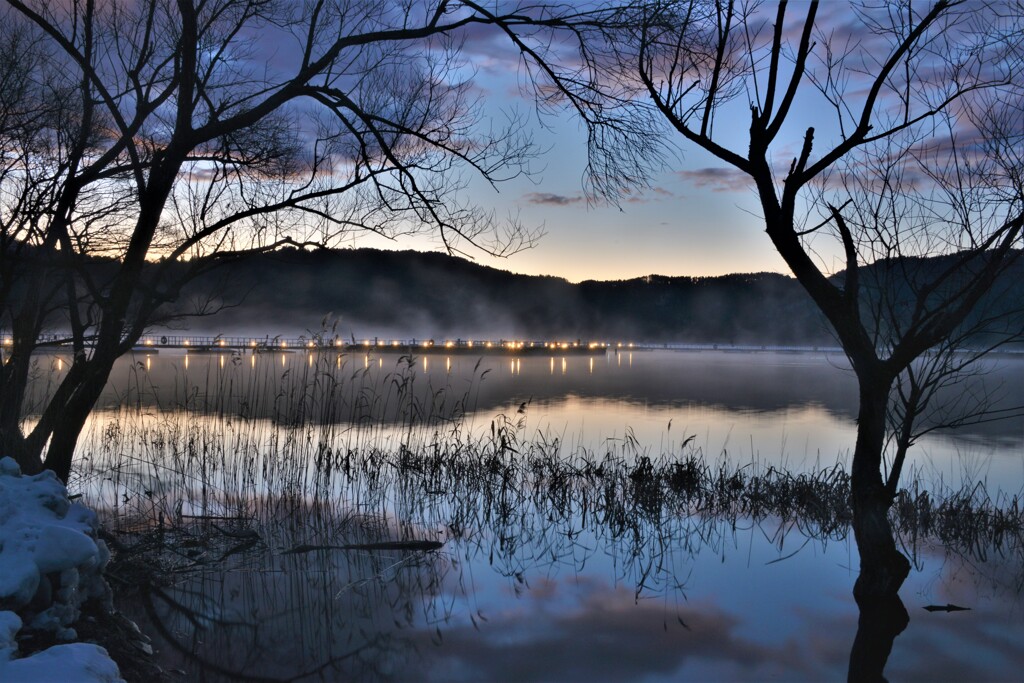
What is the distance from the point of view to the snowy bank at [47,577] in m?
3.10

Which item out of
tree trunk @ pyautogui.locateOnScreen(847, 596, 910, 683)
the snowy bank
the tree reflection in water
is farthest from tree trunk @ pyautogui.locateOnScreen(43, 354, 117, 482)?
tree trunk @ pyautogui.locateOnScreen(847, 596, 910, 683)

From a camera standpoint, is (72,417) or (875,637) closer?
(875,637)

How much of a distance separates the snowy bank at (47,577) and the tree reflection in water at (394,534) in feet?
2.68

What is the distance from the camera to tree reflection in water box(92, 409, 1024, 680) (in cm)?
518

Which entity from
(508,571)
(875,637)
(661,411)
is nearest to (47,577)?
(508,571)

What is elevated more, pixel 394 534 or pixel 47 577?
pixel 47 577

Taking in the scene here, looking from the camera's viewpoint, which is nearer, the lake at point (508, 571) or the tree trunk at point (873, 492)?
the lake at point (508, 571)

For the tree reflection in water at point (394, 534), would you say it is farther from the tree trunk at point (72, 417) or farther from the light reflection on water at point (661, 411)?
the light reflection on water at point (661, 411)

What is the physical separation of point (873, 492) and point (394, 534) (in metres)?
4.62

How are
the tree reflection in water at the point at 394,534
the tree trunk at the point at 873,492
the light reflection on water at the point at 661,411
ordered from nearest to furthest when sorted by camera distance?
→ the tree reflection in water at the point at 394,534
the tree trunk at the point at 873,492
the light reflection on water at the point at 661,411

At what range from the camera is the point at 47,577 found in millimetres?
4027

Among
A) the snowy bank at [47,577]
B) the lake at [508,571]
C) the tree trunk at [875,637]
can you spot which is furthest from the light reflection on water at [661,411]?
the snowy bank at [47,577]

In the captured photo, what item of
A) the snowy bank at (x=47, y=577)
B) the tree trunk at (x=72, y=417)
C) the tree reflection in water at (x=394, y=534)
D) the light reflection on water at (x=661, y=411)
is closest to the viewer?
the snowy bank at (x=47, y=577)

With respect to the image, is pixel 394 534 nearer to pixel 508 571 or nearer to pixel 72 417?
pixel 508 571
